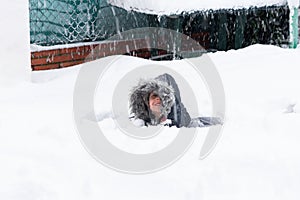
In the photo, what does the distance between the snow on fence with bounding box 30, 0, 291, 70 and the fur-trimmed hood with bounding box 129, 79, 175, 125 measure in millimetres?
2488

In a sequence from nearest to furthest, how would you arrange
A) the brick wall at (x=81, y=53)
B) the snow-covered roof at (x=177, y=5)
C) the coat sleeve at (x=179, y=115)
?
the coat sleeve at (x=179, y=115) → the snow-covered roof at (x=177, y=5) → the brick wall at (x=81, y=53)

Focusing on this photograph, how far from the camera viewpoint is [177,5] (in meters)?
6.82

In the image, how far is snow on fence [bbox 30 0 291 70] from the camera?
7039 millimetres

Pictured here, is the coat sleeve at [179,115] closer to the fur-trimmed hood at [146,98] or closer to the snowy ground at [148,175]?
the fur-trimmed hood at [146,98]

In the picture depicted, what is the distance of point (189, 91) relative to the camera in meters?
5.53

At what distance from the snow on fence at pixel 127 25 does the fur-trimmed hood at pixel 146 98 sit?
249cm

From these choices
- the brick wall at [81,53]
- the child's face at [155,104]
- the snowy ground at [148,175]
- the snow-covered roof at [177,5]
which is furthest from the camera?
the brick wall at [81,53]

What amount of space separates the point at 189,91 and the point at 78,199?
102 inches

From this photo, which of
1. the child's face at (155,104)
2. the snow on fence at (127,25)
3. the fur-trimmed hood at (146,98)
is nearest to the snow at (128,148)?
the fur-trimmed hood at (146,98)

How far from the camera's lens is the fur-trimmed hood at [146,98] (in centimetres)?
462

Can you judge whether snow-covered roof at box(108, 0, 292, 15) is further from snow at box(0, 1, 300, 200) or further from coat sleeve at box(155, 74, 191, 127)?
coat sleeve at box(155, 74, 191, 127)

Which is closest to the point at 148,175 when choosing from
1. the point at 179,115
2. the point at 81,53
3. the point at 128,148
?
the point at 128,148

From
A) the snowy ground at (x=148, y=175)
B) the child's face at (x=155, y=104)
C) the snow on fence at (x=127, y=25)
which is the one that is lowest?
the snowy ground at (x=148, y=175)

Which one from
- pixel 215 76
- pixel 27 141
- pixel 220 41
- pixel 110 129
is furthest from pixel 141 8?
pixel 27 141
